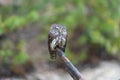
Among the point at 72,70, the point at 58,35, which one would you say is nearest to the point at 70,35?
the point at 58,35

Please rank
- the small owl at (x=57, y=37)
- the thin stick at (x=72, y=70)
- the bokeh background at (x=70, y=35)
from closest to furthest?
the thin stick at (x=72, y=70) < the small owl at (x=57, y=37) < the bokeh background at (x=70, y=35)

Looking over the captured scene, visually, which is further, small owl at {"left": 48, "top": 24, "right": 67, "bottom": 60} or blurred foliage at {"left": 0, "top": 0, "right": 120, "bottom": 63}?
blurred foliage at {"left": 0, "top": 0, "right": 120, "bottom": 63}

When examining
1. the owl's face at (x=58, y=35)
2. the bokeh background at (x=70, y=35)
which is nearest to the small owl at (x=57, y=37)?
the owl's face at (x=58, y=35)

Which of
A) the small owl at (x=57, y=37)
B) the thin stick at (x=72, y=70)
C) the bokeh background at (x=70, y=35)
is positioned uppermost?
the bokeh background at (x=70, y=35)

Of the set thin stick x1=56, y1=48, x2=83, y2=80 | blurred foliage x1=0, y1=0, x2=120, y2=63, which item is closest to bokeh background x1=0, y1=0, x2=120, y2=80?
blurred foliage x1=0, y1=0, x2=120, y2=63

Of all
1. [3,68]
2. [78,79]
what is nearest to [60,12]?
[3,68]

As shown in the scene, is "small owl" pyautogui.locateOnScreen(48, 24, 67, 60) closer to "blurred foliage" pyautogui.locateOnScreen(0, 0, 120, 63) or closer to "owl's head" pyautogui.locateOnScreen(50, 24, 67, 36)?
"owl's head" pyautogui.locateOnScreen(50, 24, 67, 36)

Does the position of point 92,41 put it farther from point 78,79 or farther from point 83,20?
point 78,79

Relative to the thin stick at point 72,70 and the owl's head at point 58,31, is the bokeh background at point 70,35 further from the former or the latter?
the thin stick at point 72,70
